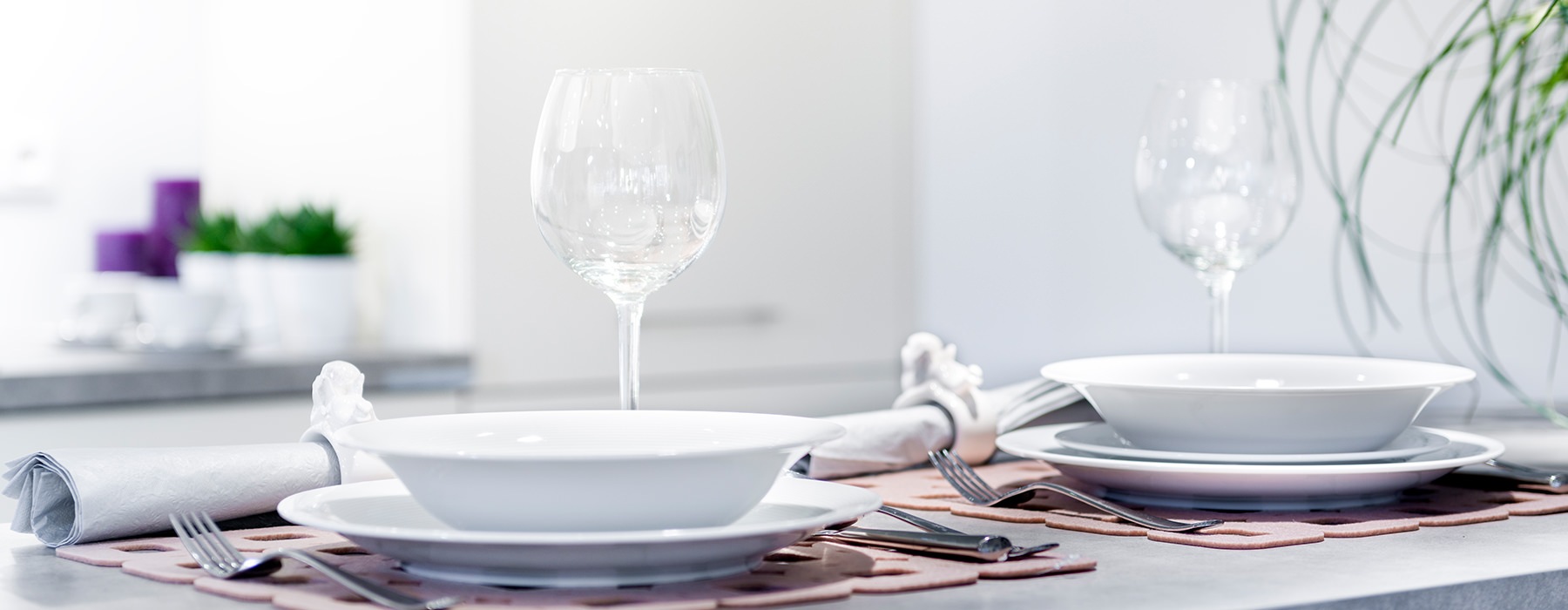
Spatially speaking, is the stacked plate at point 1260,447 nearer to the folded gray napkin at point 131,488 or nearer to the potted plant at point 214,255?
the folded gray napkin at point 131,488

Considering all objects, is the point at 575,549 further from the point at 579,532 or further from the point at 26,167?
the point at 26,167

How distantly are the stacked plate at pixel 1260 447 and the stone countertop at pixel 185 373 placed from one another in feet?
4.28

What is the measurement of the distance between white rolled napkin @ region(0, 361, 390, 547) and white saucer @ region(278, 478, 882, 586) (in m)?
0.11

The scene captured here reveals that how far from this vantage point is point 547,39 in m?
2.19

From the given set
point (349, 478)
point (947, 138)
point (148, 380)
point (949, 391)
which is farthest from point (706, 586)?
point (947, 138)

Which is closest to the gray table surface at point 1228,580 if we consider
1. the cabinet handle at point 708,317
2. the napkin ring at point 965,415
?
the napkin ring at point 965,415

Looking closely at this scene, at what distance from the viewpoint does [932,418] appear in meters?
0.91

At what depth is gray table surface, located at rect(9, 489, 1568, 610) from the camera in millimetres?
524

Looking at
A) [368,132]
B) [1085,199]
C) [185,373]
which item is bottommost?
[185,373]

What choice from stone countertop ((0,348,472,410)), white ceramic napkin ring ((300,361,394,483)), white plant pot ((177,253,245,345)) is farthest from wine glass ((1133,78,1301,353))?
white plant pot ((177,253,245,345))

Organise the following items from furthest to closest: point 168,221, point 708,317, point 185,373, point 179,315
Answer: point 168,221, point 708,317, point 179,315, point 185,373

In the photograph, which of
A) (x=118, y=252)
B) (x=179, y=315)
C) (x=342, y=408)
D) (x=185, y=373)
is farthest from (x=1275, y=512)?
(x=118, y=252)

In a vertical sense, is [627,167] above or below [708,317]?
above

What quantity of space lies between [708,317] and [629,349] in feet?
5.57
